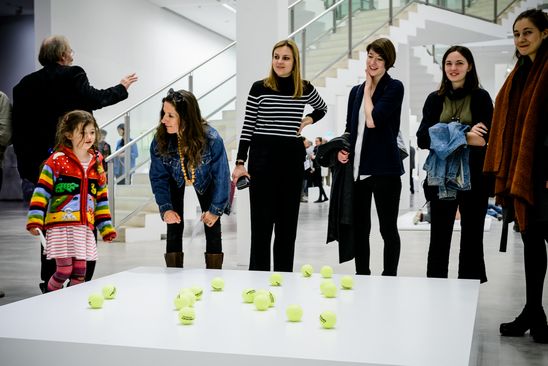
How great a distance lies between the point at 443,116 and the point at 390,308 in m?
1.82

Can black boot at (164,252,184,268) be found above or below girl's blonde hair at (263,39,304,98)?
below

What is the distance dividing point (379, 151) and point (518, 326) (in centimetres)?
131

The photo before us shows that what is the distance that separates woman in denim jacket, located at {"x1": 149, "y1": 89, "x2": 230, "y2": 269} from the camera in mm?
4328

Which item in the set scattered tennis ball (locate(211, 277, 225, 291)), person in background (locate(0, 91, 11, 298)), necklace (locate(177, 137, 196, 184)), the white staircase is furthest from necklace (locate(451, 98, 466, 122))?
the white staircase

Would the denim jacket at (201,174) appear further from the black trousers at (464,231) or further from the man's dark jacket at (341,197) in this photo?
the black trousers at (464,231)

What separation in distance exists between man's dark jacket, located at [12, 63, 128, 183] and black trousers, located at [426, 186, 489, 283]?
7.44 ft

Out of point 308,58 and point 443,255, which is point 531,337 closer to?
point 443,255

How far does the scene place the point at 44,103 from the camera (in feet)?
15.9

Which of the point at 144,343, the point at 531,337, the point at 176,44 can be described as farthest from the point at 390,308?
the point at 176,44

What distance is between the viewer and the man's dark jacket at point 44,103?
4.83 metres

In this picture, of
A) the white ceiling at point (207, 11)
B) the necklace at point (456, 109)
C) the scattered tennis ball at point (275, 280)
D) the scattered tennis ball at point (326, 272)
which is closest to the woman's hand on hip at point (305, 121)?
the necklace at point (456, 109)

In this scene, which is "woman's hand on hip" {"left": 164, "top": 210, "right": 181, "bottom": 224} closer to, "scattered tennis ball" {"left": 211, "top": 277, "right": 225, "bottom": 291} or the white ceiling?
"scattered tennis ball" {"left": 211, "top": 277, "right": 225, "bottom": 291}

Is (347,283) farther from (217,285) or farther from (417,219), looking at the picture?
(417,219)

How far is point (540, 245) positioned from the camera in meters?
3.64
